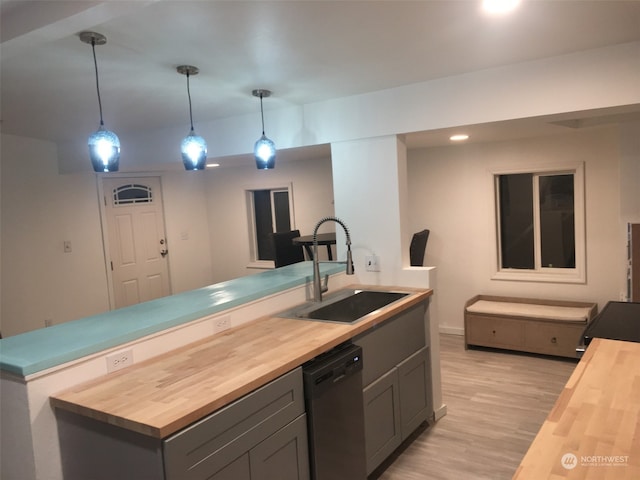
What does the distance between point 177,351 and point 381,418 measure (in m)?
1.22

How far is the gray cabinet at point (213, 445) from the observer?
157 centimetres

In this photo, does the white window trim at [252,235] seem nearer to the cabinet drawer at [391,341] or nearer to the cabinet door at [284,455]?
the cabinet drawer at [391,341]

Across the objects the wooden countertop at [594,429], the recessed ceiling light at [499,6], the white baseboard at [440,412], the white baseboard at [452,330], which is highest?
the recessed ceiling light at [499,6]

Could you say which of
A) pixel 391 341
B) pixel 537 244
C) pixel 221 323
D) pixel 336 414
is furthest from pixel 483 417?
pixel 537 244

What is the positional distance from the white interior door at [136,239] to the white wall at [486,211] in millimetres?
3307

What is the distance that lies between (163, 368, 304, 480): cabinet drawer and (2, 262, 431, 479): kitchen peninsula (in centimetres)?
5

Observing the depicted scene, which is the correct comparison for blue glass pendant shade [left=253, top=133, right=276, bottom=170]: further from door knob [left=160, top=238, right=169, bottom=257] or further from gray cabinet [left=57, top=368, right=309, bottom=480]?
door knob [left=160, top=238, right=169, bottom=257]

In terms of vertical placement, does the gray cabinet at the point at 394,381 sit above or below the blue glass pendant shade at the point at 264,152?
below

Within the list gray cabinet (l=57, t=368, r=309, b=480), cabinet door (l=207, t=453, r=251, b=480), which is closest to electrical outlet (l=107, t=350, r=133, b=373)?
gray cabinet (l=57, t=368, r=309, b=480)

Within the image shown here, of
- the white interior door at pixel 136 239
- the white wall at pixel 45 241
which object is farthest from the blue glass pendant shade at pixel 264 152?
the white interior door at pixel 136 239

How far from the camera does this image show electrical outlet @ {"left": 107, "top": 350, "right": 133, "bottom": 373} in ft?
6.47

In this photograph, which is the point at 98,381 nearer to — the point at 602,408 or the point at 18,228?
the point at 602,408

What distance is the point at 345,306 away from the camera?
10.6 feet

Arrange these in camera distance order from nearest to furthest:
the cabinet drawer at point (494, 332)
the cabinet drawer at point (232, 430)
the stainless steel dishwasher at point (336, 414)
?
the cabinet drawer at point (232, 430) → the stainless steel dishwasher at point (336, 414) → the cabinet drawer at point (494, 332)
